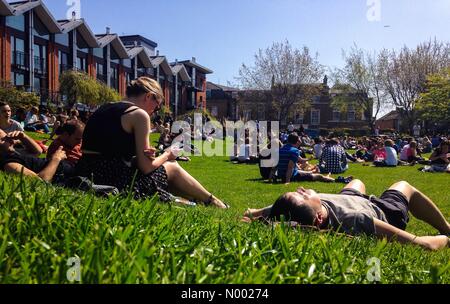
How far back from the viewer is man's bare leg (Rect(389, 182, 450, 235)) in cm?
479

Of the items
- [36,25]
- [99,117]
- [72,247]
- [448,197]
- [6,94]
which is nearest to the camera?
[72,247]

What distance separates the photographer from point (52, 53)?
1652 inches

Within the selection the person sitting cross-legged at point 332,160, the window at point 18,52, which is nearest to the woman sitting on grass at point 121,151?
the person sitting cross-legged at point 332,160

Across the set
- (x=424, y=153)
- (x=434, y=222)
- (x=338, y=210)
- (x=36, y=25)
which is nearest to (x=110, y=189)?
(x=338, y=210)

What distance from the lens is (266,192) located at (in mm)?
9555

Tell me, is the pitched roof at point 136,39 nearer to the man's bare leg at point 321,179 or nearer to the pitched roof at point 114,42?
the pitched roof at point 114,42

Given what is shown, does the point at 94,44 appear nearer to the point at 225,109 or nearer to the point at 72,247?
the point at 225,109

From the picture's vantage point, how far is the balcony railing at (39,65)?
132ft

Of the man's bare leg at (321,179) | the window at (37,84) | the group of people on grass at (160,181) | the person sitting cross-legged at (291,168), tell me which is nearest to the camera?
the group of people on grass at (160,181)

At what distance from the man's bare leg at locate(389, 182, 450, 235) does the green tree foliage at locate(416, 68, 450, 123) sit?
47.1m

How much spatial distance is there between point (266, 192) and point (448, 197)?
11.4ft

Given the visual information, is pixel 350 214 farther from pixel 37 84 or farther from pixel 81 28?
pixel 81 28

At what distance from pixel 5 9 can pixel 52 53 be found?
672 centimetres
